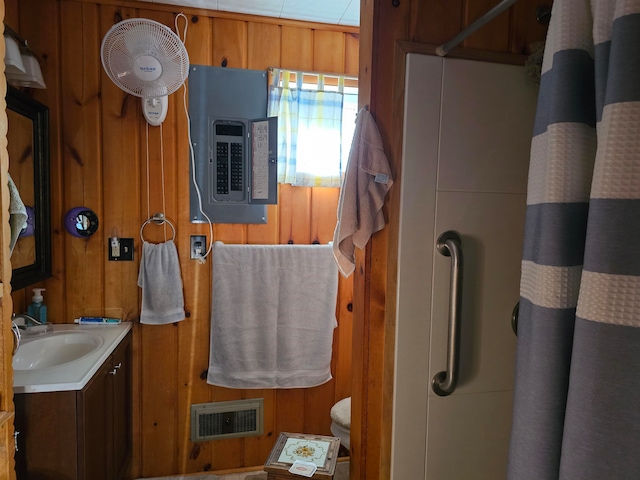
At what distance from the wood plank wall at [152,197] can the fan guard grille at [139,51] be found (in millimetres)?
307

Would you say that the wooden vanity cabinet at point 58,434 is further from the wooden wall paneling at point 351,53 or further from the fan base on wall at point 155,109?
the wooden wall paneling at point 351,53

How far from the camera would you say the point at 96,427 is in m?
1.50

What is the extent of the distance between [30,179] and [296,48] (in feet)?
4.77

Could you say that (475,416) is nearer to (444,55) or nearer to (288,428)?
(444,55)

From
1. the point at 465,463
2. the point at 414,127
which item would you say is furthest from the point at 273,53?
the point at 465,463

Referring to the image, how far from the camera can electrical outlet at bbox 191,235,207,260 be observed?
82.3 inches

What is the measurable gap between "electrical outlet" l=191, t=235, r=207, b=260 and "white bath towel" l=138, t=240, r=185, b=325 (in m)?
0.10

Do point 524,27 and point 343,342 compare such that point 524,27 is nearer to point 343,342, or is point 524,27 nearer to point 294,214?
point 294,214

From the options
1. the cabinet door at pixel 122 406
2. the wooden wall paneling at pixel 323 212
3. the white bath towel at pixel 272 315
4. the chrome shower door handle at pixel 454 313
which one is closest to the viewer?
the chrome shower door handle at pixel 454 313

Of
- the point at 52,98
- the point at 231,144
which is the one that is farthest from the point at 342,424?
the point at 52,98

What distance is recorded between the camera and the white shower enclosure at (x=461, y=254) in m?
1.06

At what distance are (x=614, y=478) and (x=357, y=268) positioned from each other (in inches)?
28.9

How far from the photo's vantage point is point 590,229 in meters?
0.53

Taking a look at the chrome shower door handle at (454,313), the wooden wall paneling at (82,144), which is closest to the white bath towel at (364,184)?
the chrome shower door handle at (454,313)
